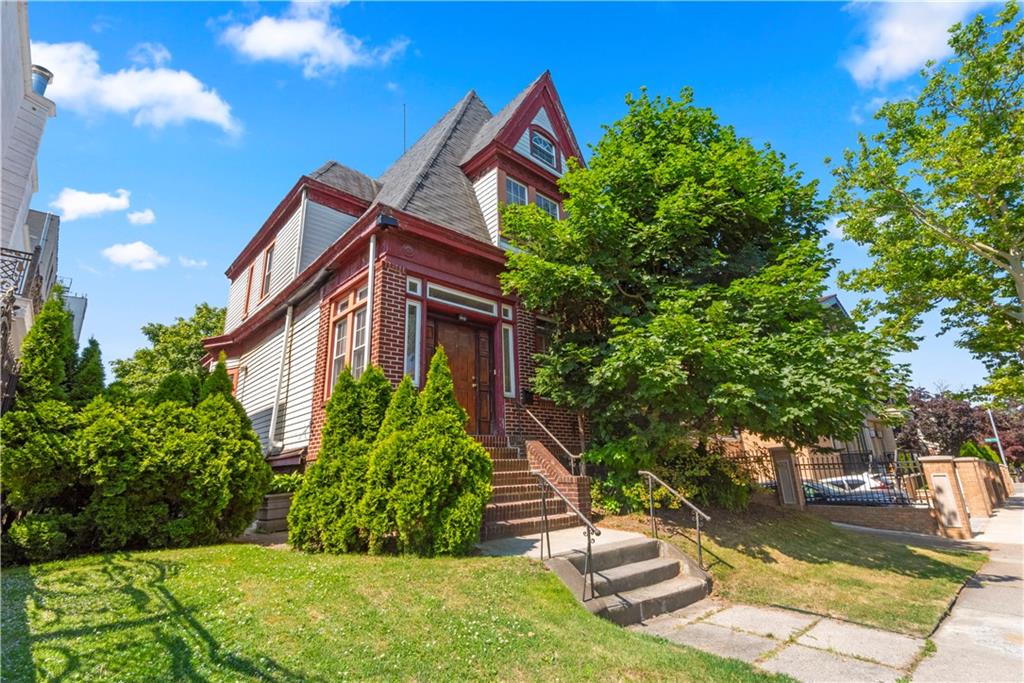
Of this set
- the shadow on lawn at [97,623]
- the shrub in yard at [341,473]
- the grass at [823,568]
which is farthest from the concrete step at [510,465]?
the shadow on lawn at [97,623]

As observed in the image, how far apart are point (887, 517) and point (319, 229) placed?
16747mm

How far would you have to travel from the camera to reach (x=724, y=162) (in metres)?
8.62

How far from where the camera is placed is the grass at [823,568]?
5.37 meters

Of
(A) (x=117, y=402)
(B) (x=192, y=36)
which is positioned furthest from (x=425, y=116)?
(A) (x=117, y=402)

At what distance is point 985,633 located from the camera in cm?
467

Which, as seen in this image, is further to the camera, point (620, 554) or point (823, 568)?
point (823, 568)

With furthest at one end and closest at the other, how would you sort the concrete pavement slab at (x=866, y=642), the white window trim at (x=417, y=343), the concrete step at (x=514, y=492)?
the white window trim at (x=417, y=343)
the concrete step at (x=514, y=492)
the concrete pavement slab at (x=866, y=642)

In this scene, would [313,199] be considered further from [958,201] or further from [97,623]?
[958,201]

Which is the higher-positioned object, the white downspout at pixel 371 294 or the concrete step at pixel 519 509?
the white downspout at pixel 371 294

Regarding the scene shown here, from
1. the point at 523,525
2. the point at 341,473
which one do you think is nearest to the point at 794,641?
the point at 523,525

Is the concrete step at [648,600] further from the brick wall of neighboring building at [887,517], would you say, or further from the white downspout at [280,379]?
the brick wall of neighboring building at [887,517]

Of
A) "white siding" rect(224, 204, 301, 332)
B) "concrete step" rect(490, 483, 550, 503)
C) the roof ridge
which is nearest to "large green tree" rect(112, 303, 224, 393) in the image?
"white siding" rect(224, 204, 301, 332)

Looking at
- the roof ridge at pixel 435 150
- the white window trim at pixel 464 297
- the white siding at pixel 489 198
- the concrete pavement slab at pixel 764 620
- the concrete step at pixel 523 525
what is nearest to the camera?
the concrete pavement slab at pixel 764 620

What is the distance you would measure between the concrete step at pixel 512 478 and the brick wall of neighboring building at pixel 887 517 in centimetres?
1010
